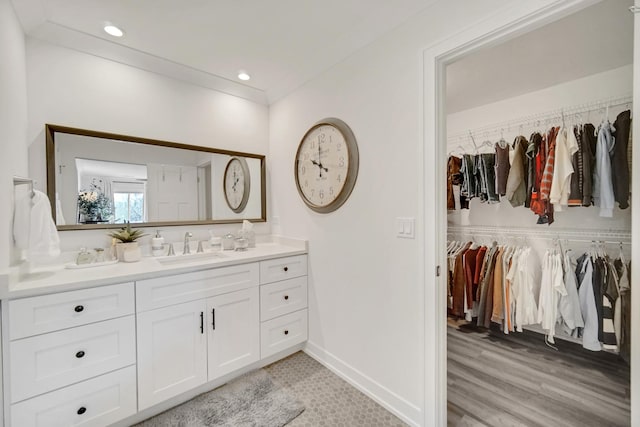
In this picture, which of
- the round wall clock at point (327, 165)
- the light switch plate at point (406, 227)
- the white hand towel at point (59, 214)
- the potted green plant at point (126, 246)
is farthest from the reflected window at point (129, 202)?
the light switch plate at point (406, 227)

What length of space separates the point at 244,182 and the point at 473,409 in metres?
2.53

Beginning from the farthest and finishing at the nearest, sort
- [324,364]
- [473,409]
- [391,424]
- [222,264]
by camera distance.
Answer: [324,364] < [222,264] < [473,409] < [391,424]

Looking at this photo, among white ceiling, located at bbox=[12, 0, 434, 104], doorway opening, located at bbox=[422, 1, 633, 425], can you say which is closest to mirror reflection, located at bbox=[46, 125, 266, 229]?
white ceiling, located at bbox=[12, 0, 434, 104]

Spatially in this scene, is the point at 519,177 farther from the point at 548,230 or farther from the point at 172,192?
the point at 172,192

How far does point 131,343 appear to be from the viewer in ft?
4.95

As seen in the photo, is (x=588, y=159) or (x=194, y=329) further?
(x=588, y=159)

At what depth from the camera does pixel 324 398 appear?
1779mm

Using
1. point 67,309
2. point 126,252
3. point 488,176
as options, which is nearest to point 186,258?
point 126,252

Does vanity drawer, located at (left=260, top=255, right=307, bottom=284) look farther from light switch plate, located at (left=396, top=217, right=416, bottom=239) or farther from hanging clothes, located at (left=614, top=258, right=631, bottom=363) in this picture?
hanging clothes, located at (left=614, top=258, right=631, bottom=363)

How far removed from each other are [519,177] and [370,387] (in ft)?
7.08

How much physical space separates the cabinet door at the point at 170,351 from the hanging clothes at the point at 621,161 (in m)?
3.06

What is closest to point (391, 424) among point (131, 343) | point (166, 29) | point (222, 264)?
point (222, 264)

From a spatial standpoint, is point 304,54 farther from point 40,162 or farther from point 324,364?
point 324,364

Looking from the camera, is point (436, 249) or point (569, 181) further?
point (569, 181)
